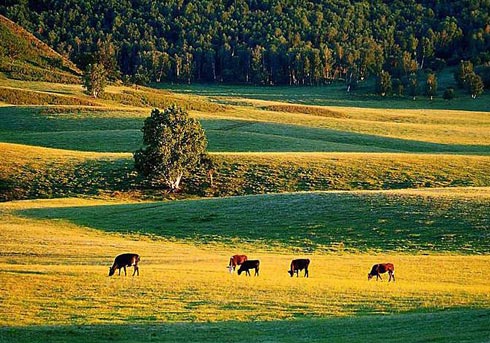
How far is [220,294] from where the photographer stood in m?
26.4

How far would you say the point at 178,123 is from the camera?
218 feet

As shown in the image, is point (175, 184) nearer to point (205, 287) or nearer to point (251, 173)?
→ point (251, 173)

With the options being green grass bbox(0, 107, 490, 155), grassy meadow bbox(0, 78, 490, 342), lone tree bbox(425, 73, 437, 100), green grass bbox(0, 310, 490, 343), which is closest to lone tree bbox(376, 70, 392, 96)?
lone tree bbox(425, 73, 437, 100)

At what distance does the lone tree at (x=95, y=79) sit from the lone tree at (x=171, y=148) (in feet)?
196

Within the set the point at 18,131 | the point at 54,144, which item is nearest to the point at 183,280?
the point at 54,144

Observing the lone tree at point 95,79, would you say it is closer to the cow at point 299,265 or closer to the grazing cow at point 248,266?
the grazing cow at point 248,266

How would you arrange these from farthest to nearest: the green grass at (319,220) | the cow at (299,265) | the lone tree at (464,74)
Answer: the lone tree at (464,74), the green grass at (319,220), the cow at (299,265)

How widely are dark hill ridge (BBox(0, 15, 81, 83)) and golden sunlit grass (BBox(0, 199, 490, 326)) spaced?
392ft

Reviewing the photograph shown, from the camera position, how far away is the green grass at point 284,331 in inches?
797

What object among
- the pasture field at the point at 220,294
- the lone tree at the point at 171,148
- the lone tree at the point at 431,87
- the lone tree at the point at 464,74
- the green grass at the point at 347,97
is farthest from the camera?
the lone tree at the point at 464,74

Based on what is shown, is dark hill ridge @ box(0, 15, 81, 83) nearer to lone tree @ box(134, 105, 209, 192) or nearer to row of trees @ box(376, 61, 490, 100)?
row of trees @ box(376, 61, 490, 100)

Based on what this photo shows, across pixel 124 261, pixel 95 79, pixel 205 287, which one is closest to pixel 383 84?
pixel 95 79

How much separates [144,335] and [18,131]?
81058 millimetres

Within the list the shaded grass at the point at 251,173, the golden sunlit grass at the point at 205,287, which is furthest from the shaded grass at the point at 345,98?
the golden sunlit grass at the point at 205,287
